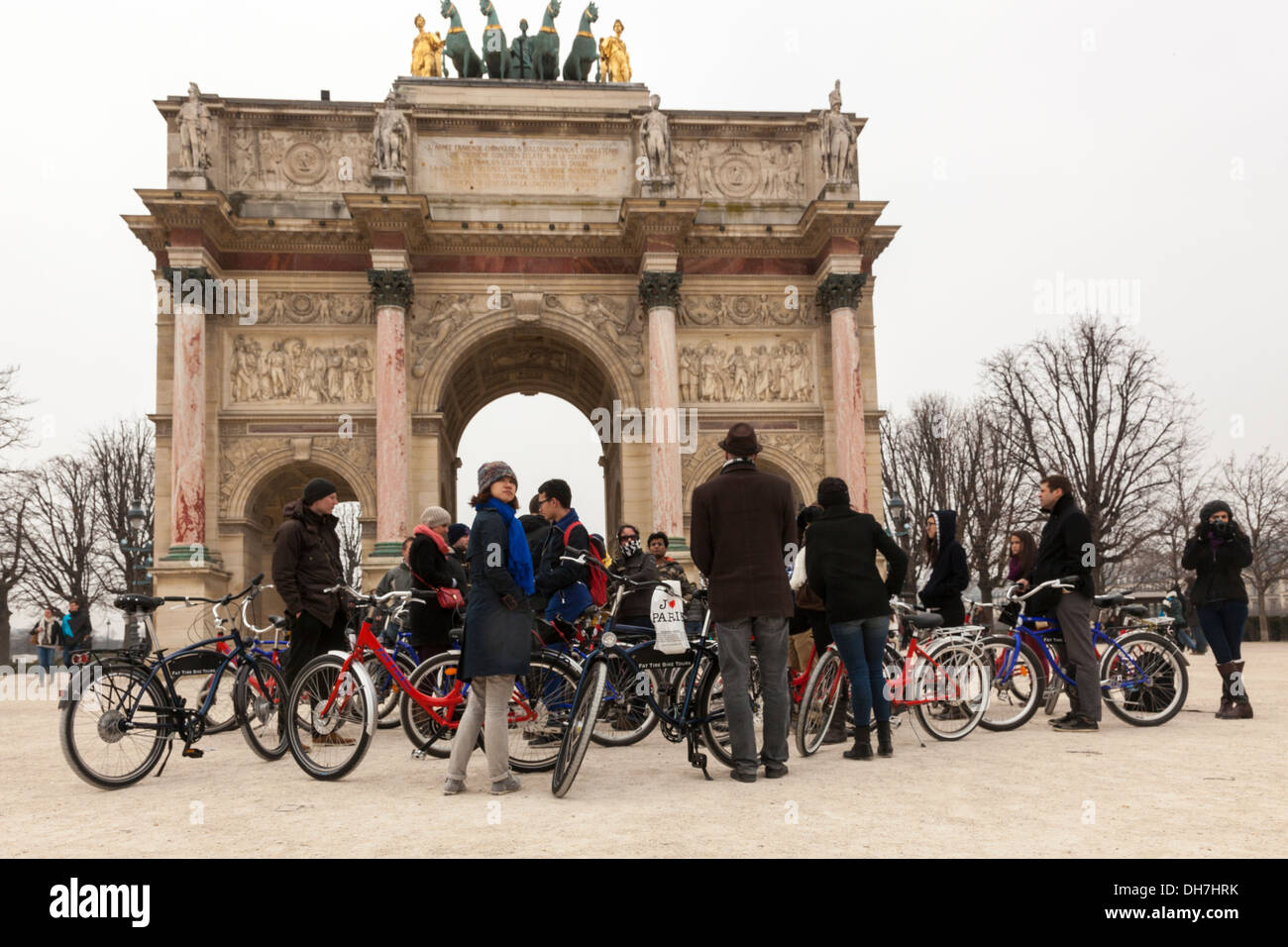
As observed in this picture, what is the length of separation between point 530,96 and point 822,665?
23.2 meters

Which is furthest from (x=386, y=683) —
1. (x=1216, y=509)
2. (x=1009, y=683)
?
(x=1216, y=509)

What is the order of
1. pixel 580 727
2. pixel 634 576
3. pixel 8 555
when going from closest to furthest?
1. pixel 580 727
2. pixel 634 576
3. pixel 8 555

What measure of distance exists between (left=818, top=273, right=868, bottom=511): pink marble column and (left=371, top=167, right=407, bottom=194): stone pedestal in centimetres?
1029

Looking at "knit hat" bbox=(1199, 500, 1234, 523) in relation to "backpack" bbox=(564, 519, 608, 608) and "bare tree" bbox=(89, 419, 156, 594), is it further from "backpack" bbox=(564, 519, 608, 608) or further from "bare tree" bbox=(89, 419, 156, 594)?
"bare tree" bbox=(89, 419, 156, 594)

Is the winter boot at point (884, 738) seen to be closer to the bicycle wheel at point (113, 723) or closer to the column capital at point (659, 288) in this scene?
the bicycle wheel at point (113, 723)

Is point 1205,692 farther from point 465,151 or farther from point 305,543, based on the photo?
point 465,151

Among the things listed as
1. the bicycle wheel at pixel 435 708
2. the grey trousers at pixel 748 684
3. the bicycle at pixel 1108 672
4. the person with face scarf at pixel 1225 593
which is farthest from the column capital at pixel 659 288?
the grey trousers at pixel 748 684

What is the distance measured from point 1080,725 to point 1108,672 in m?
0.75

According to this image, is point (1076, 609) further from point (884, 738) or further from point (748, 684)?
point (748, 684)

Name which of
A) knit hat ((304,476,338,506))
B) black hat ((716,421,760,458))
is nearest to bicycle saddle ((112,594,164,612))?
knit hat ((304,476,338,506))

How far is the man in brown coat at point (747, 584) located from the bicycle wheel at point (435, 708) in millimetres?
2019

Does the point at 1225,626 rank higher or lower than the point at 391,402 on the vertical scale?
lower

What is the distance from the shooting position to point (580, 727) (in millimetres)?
7121

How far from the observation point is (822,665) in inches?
356
